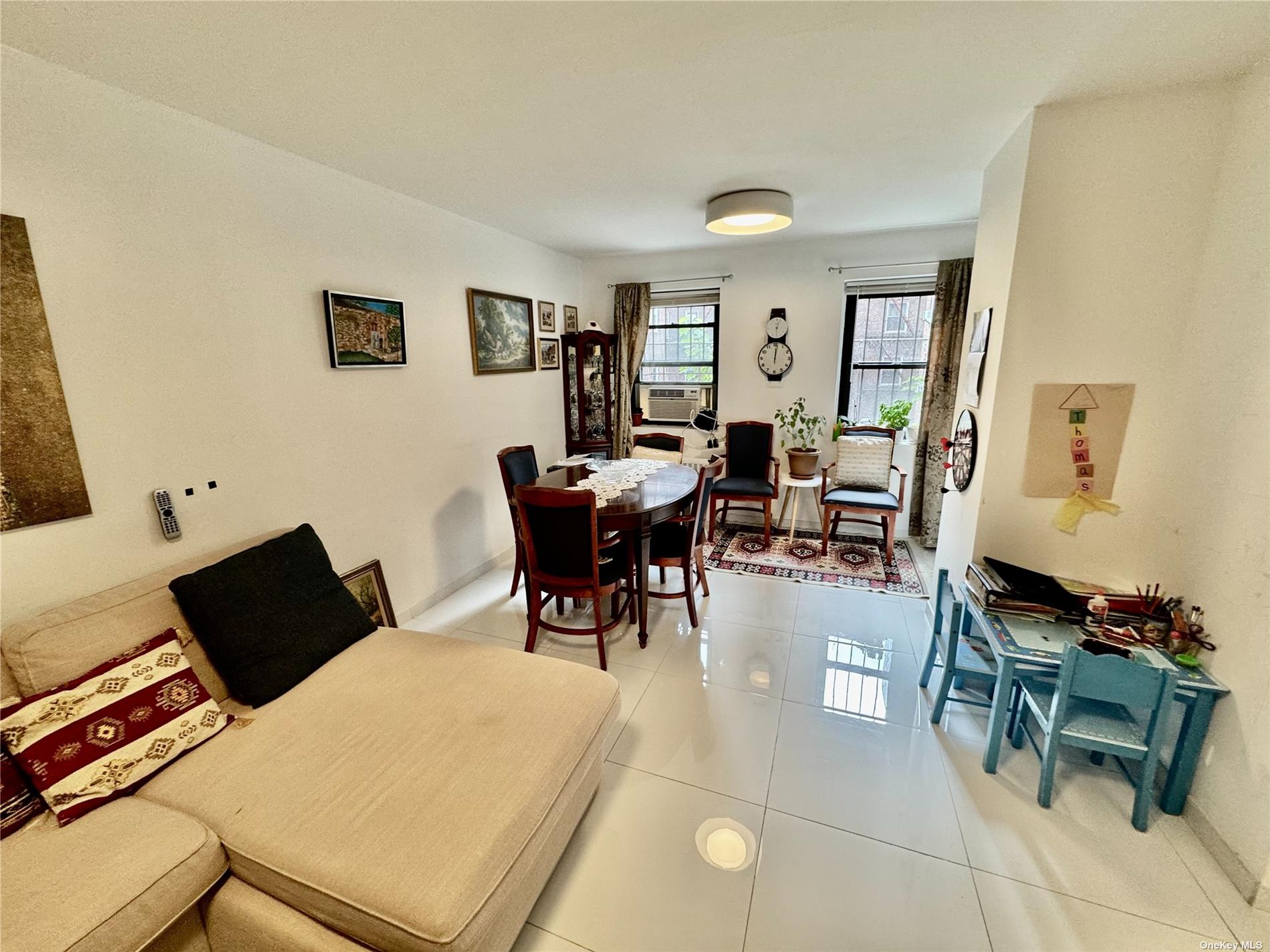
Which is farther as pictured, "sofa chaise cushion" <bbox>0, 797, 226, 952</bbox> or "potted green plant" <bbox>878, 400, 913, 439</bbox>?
"potted green plant" <bbox>878, 400, 913, 439</bbox>

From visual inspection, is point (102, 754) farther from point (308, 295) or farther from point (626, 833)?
point (308, 295)

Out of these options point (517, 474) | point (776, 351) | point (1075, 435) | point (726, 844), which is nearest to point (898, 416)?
point (776, 351)

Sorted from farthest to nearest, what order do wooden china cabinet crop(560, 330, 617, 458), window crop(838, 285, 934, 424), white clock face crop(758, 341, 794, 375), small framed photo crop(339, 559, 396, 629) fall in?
wooden china cabinet crop(560, 330, 617, 458)
white clock face crop(758, 341, 794, 375)
window crop(838, 285, 934, 424)
small framed photo crop(339, 559, 396, 629)

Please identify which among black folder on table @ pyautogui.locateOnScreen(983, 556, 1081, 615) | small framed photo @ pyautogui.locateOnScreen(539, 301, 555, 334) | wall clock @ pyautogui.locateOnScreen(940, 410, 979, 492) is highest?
small framed photo @ pyautogui.locateOnScreen(539, 301, 555, 334)

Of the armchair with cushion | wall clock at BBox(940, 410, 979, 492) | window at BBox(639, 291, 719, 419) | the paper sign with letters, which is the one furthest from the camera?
window at BBox(639, 291, 719, 419)

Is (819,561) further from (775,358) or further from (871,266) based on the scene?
(871,266)

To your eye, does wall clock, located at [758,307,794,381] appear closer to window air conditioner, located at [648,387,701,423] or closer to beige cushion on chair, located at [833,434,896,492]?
window air conditioner, located at [648,387,701,423]

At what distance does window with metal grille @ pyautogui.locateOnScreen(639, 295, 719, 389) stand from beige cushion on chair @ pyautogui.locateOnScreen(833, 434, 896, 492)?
1369mm

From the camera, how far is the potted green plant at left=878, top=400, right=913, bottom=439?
4035mm

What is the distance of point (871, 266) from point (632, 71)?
3.04 metres

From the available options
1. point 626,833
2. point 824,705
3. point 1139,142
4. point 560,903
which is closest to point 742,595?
point 824,705

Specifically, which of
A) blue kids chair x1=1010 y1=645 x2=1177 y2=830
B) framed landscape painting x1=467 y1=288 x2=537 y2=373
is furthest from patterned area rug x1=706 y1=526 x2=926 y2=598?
framed landscape painting x1=467 y1=288 x2=537 y2=373

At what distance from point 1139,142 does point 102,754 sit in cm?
370

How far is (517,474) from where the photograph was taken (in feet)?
10.9
